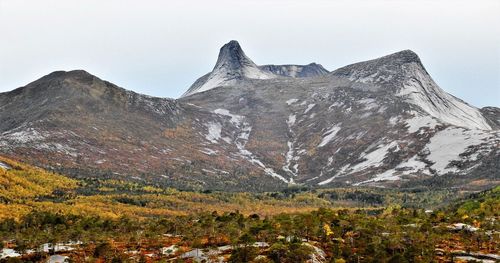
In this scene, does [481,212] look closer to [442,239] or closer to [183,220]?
[442,239]

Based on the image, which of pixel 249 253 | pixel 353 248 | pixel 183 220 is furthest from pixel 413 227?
pixel 183 220

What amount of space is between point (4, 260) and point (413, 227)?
8487 centimetres

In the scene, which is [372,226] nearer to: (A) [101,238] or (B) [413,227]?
(B) [413,227]

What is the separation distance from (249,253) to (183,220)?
64.0 metres

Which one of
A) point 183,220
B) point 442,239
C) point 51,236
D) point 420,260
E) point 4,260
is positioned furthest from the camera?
point 183,220

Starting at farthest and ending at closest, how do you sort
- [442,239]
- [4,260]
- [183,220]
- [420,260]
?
1. [183,220]
2. [442,239]
3. [4,260]
4. [420,260]

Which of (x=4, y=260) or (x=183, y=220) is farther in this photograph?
(x=183, y=220)

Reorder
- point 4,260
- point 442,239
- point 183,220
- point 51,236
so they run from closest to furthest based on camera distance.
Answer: point 4,260 → point 442,239 → point 51,236 → point 183,220

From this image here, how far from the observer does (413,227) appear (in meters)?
122

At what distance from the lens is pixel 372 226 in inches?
4771

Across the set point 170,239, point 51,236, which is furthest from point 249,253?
point 51,236

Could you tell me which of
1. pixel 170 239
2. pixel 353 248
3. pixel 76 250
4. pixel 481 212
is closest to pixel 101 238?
pixel 76 250

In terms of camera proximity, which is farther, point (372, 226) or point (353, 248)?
point (372, 226)

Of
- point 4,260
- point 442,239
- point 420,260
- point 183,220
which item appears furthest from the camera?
point 183,220
